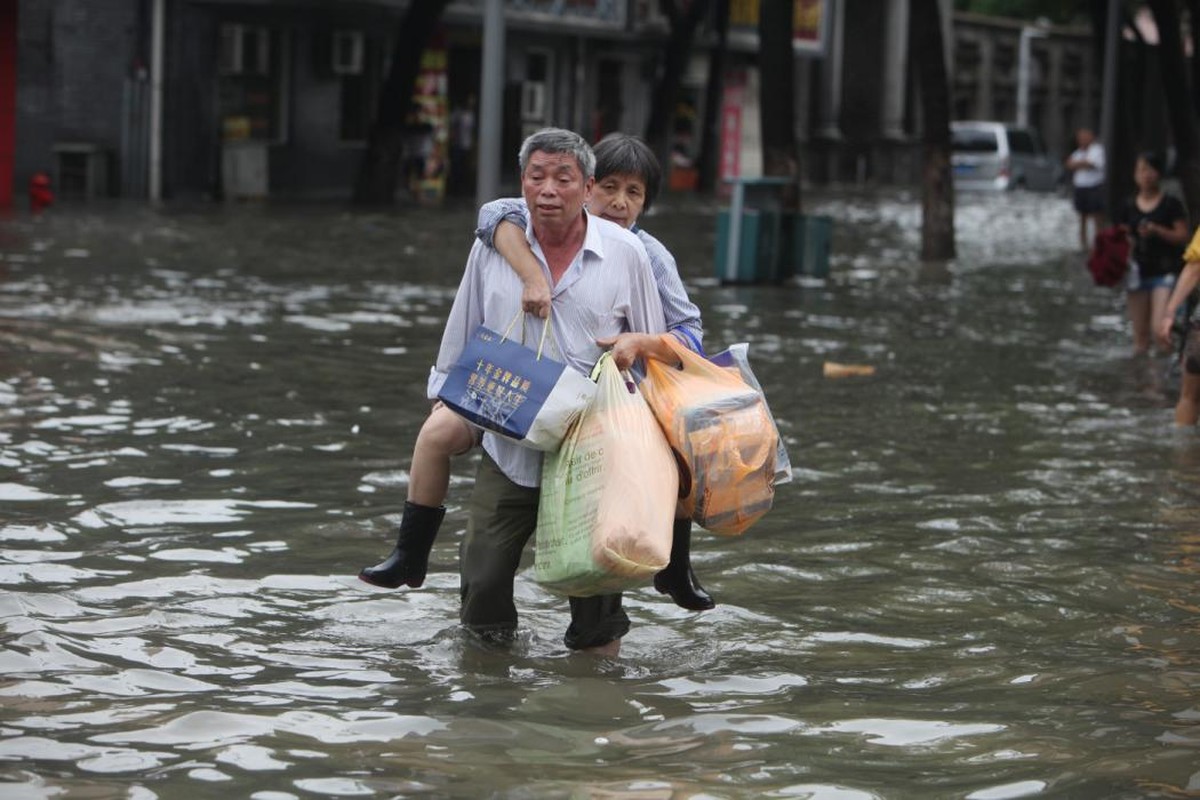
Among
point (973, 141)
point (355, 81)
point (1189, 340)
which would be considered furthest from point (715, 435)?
point (973, 141)

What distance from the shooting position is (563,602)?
758cm

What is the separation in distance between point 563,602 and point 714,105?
3802 centimetres

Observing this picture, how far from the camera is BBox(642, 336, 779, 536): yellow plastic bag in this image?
5.90m

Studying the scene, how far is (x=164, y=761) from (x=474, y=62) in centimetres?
3587

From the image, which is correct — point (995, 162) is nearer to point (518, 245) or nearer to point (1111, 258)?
point (1111, 258)

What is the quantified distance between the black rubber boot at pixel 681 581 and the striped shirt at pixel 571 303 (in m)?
0.60

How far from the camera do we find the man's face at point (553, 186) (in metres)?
5.93

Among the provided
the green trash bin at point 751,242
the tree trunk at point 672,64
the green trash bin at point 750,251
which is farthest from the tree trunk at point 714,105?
the green trash bin at point 750,251

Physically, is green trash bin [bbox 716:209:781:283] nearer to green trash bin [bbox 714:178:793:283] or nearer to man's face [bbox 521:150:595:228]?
green trash bin [bbox 714:178:793:283]

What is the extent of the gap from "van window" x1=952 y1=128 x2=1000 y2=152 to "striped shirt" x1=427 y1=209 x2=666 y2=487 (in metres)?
46.0

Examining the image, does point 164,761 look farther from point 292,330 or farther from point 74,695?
point 292,330

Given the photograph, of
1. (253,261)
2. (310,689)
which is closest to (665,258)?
(310,689)

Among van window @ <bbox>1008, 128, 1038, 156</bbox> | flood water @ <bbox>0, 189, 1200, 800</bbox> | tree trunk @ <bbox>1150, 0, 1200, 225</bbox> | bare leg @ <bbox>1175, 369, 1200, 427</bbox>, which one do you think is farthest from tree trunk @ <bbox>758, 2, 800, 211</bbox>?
van window @ <bbox>1008, 128, 1038, 156</bbox>

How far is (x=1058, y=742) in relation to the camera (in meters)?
5.73
